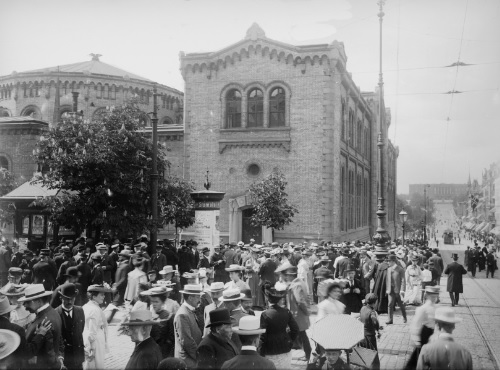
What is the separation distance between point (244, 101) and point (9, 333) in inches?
1012

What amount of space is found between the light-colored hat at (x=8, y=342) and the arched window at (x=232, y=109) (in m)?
25.8

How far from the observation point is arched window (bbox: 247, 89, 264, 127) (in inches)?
1190

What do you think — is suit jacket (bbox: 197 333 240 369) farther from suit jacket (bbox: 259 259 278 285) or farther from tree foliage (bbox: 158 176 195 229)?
tree foliage (bbox: 158 176 195 229)

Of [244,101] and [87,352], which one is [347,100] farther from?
[87,352]

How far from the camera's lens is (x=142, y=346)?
17.2ft

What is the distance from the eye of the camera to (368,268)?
53.1 feet

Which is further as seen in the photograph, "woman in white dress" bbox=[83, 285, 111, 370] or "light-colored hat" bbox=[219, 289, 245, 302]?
"light-colored hat" bbox=[219, 289, 245, 302]

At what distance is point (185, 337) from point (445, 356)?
9.97 ft

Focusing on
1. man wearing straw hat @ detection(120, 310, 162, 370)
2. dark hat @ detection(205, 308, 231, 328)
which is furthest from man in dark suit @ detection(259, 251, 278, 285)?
man wearing straw hat @ detection(120, 310, 162, 370)

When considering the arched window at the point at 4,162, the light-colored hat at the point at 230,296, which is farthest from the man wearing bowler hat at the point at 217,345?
the arched window at the point at 4,162

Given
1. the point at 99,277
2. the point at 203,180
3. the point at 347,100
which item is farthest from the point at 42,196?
the point at 347,100

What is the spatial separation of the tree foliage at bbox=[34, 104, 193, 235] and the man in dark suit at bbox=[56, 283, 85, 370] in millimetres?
11676

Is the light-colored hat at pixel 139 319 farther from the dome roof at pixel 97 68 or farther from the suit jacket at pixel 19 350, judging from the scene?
the dome roof at pixel 97 68

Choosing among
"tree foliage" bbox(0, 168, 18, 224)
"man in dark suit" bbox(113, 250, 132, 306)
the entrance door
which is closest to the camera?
"man in dark suit" bbox(113, 250, 132, 306)
